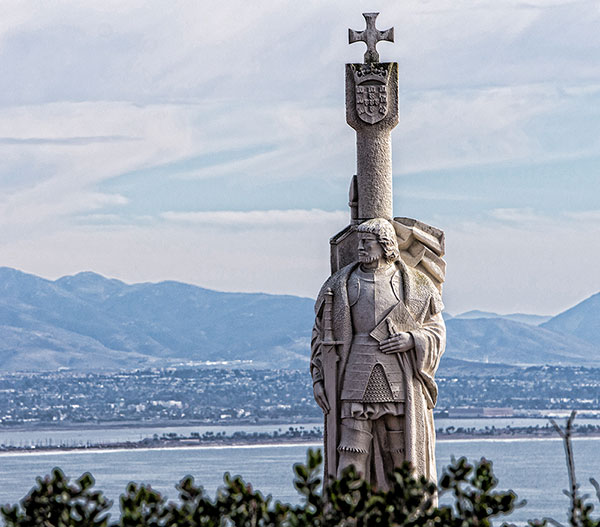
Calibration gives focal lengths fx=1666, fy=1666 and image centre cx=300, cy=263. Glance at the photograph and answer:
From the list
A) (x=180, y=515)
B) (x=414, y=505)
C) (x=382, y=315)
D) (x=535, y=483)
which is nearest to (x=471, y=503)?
(x=414, y=505)

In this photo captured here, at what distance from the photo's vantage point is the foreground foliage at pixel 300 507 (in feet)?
32.2

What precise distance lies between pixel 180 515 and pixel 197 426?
16485 cm

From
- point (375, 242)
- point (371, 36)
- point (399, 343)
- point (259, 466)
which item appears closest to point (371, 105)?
point (371, 36)

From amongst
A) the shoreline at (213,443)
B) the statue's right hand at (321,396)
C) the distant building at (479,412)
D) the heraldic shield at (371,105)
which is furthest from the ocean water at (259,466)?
the heraldic shield at (371,105)

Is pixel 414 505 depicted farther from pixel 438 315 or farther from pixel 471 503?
pixel 438 315

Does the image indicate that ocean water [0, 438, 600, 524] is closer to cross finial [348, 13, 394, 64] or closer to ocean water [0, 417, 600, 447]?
ocean water [0, 417, 600, 447]

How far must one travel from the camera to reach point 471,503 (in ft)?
32.8

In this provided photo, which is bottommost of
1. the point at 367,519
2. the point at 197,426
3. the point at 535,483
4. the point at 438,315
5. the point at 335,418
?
the point at 367,519

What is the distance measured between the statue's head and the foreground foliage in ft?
17.2

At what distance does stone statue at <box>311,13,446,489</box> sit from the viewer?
1520 cm

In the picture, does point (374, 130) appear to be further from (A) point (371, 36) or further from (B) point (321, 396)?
(B) point (321, 396)

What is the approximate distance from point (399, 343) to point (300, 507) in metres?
5.25

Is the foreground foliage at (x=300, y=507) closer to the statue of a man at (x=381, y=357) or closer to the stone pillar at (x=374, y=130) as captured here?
the statue of a man at (x=381, y=357)

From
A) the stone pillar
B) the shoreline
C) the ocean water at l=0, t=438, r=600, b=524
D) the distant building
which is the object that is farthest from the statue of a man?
the distant building
